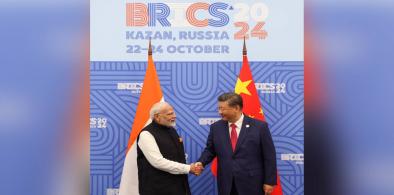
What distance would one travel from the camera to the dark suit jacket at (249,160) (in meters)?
3.12

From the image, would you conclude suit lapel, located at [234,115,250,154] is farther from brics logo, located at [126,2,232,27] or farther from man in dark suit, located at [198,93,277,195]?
brics logo, located at [126,2,232,27]

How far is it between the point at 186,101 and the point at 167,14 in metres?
0.78

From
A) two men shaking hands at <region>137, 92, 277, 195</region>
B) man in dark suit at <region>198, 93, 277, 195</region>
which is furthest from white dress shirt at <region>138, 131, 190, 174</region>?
man in dark suit at <region>198, 93, 277, 195</region>

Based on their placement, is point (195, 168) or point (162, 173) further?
point (195, 168)

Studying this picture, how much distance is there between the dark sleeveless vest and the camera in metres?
3.10

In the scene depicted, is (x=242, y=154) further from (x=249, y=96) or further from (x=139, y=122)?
(x=139, y=122)

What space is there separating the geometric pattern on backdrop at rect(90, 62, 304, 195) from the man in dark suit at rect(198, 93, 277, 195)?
0.50m

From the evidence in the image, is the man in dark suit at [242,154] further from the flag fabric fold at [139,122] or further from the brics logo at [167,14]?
the brics logo at [167,14]

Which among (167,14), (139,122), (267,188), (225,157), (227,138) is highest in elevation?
(167,14)

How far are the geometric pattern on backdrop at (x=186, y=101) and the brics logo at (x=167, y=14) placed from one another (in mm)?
354

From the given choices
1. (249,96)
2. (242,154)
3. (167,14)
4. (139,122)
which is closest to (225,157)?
(242,154)

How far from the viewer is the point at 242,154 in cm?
313
